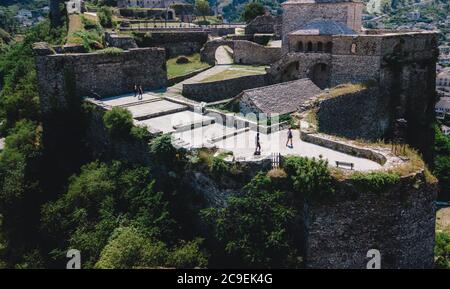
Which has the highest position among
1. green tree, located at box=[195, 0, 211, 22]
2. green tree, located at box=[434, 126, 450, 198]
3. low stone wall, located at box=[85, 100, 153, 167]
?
green tree, located at box=[195, 0, 211, 22]

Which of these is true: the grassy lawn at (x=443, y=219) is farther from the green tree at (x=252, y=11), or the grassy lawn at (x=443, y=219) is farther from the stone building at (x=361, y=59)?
the green tree at (x=252, y=11)

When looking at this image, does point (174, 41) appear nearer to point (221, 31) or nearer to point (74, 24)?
point (74, 24)

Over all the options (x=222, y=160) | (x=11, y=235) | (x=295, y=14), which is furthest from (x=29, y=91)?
(x=295, y=14)

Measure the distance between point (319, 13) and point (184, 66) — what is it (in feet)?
32.7

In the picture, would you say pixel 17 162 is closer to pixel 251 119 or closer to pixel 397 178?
pixel 251 119

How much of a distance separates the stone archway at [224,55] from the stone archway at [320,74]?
25.7 ft

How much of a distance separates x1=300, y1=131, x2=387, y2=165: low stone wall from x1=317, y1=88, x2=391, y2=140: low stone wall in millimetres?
4000

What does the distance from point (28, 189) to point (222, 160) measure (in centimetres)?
1053

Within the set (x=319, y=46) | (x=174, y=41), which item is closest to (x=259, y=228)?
(x=319, y=46)

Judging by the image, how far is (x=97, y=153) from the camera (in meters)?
22.8

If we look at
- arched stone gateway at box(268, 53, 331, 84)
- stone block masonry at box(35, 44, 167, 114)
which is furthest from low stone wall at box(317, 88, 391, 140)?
stone block masonry at box(35, 44, 167, 114)

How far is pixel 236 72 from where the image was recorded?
101 ft

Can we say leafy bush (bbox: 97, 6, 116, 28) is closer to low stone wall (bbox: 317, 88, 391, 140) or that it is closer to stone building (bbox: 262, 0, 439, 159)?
stone building (bbox: 262, 0, 439, 159)

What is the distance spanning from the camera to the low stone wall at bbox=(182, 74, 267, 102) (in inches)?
1057
